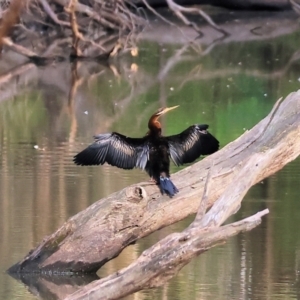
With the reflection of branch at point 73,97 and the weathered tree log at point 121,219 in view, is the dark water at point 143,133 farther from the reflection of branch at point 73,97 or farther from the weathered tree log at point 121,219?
the weathered tree log at point 121,219

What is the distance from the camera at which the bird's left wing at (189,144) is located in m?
5.14

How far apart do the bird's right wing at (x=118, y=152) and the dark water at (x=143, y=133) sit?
608mm

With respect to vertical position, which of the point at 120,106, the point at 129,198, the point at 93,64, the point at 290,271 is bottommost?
the point at 290,271

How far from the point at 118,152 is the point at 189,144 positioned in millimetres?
410

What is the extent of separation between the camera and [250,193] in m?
7.33

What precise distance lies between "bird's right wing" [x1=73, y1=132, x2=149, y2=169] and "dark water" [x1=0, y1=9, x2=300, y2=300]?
0.61 m

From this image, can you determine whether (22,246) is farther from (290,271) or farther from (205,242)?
(205,242)

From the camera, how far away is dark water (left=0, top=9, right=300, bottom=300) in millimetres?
5047

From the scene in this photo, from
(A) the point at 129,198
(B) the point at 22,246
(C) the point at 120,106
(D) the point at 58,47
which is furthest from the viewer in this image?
(D) the point at 58,47

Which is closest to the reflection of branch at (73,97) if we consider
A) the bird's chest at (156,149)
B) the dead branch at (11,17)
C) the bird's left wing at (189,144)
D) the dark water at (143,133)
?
the dark water at (143,133)

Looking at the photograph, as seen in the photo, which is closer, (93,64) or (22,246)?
(22,246)

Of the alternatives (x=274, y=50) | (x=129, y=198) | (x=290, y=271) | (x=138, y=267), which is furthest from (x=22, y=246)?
(x=274, y=50)

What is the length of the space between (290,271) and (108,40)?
16.2 metres

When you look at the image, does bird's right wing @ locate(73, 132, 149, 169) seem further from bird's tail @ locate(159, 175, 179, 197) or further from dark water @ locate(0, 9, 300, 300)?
dark water @ locate(0, 9, 300, 300)
